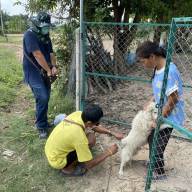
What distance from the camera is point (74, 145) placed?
394 cm

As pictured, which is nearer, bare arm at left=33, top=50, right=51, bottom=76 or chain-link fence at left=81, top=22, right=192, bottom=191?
bare arm at left=33, top=50, right=51, bottom=76

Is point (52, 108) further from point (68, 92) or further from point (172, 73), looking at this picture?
point (172, 73)

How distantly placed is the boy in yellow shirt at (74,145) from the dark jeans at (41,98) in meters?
1.02

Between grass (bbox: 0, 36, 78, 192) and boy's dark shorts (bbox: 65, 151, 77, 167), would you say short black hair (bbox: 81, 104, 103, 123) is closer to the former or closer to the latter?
boy's dark shorts (bbox: 65, 151, 77, 167)

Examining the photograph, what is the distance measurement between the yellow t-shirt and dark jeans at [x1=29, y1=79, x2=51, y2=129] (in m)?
1.02

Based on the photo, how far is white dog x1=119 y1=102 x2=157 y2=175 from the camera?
391 centimetres

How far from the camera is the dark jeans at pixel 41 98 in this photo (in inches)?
197

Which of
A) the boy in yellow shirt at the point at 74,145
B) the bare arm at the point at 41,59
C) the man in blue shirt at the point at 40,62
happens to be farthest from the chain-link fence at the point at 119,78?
the boy in yellow shirt at the point at 74,145

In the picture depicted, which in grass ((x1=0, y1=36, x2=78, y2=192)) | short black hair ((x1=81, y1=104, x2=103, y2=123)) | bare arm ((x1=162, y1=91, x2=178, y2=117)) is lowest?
grass ((x1=0, y1=36, x2=78, y2=192))

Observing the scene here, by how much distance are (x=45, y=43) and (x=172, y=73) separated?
87.7 inches

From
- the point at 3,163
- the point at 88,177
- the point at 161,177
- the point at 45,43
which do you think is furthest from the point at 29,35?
the point at 161,177

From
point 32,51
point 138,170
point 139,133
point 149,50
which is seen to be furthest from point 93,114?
point 32,51

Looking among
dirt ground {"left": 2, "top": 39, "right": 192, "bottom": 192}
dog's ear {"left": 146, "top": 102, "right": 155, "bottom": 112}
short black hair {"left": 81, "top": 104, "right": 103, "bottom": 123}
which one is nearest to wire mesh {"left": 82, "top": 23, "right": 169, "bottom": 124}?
dirt ground {"left": 2, "top": 39, "right": 192, "bottom": 192}

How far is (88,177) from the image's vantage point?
422 centimetres
